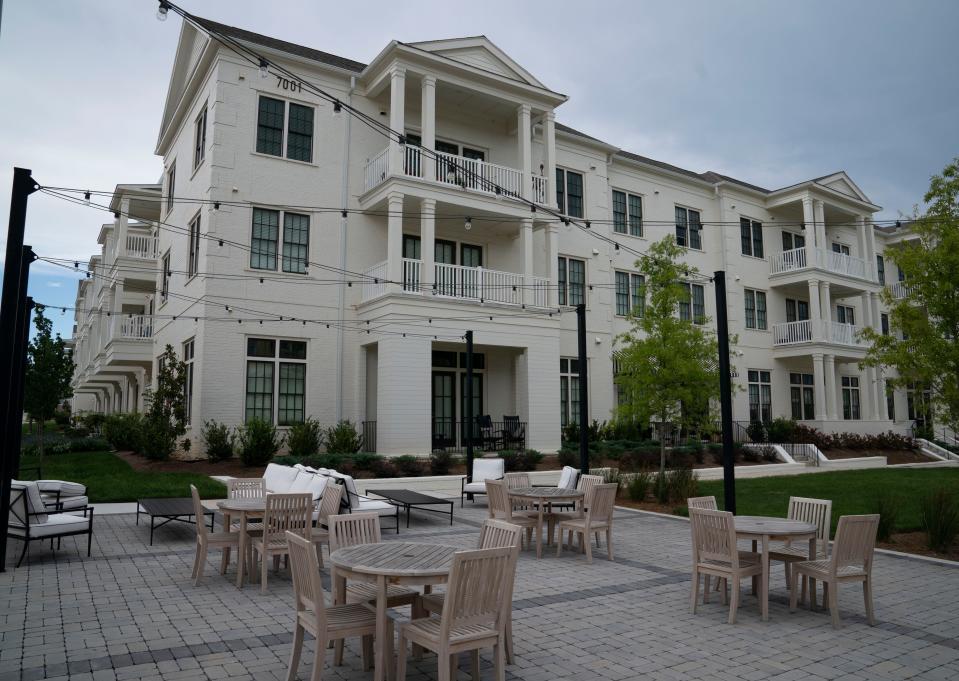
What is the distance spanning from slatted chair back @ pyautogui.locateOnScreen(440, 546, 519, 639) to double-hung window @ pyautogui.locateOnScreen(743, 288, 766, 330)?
28766 millimetres

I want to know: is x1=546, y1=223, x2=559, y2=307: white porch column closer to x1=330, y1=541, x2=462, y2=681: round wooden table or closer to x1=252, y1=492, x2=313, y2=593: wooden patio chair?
x1=252, y1=492, x2=313, y2=593: wooden patio chair

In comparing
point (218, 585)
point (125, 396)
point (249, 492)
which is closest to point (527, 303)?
point (249, 492)

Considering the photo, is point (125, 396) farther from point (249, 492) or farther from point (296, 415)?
point (249, 492)

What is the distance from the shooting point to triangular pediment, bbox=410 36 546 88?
2084 centimetres

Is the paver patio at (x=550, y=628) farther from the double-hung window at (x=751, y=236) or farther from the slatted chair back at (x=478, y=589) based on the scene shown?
the double-hung window at (x=751, y=236)

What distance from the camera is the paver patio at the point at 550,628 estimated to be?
16.5 feet

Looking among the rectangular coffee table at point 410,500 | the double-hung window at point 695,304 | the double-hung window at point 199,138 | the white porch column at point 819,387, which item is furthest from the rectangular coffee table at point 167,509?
the white porch column at point 819,387

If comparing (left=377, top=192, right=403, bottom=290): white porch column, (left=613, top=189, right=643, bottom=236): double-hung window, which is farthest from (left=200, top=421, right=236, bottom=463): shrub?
(left=613, top=189, right=643, bottom=236): double-hung window

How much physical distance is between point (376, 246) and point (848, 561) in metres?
17.0

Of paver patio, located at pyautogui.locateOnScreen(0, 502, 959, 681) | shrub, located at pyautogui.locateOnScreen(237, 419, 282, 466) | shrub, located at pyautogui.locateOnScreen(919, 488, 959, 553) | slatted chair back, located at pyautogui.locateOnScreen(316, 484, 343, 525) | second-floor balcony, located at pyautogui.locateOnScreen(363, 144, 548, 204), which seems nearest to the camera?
paver patio, located at pyautogui.locateOnScreen(0, 502, 959, 681)

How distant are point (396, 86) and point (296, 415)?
32.0 ft

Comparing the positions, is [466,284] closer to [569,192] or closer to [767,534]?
[569,192]

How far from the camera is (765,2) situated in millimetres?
14641

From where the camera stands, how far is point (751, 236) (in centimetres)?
3167
